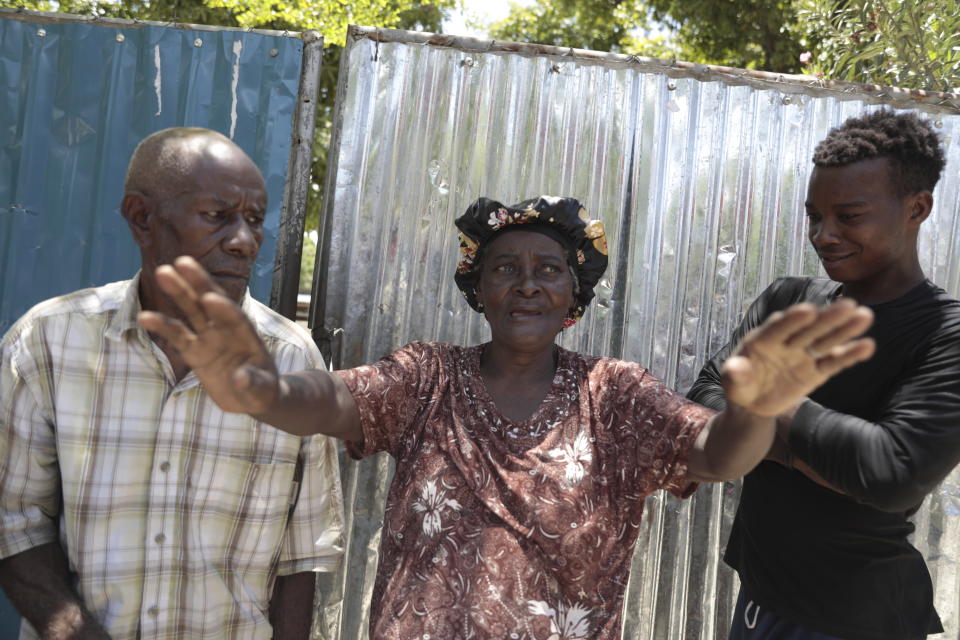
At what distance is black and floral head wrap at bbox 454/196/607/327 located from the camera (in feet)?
7.58

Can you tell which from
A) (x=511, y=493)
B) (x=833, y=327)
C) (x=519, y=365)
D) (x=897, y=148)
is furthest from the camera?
(x=519, y=365)

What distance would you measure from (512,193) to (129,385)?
1.57m

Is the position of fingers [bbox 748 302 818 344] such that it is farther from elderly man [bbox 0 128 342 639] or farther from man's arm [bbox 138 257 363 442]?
elderly man [bbox 0 128 342 639]

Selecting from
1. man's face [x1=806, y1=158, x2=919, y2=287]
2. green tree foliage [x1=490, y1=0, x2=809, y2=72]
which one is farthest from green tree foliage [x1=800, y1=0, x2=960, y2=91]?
green tree foliage [x1=490, y1=0, x2=809, y2=72]

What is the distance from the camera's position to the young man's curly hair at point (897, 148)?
7.20 feet

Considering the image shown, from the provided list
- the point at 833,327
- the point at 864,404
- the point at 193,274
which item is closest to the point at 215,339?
the point at 193,274

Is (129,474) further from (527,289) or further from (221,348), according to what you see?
(527,289)

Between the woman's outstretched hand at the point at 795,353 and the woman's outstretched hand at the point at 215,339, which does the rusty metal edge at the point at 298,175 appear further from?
the woman's outstretched hand at the point at 795,353

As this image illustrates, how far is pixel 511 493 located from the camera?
2.08 m

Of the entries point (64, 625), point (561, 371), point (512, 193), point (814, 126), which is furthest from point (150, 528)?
point (814, 126)

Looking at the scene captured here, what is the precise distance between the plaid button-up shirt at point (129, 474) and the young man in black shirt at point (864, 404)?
4.42ft

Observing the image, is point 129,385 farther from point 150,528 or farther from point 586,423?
point 586,423

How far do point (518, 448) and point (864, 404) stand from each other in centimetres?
91

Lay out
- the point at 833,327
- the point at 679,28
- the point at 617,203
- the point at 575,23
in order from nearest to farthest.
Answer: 1. the point at 833,327
2. the point at 617,203
3. the point at 679,28
4. the point at 575,23
